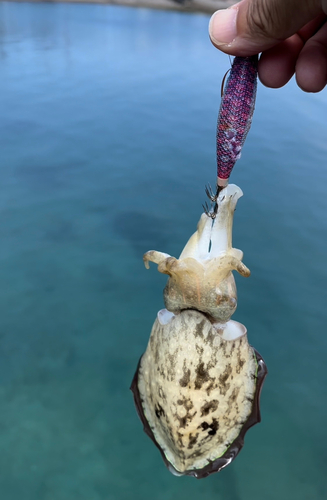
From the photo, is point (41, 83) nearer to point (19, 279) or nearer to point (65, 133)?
point (65, 133)

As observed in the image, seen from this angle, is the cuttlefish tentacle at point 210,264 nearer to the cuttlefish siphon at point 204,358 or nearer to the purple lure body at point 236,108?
the cuttlefish siphon at point 204,358

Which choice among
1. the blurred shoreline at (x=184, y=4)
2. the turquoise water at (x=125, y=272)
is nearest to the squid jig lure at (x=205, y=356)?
the turquoise water at (x=125, y=272)

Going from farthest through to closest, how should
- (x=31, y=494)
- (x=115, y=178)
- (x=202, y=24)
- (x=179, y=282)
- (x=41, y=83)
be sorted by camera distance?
(x=202, y=24), (x=41, y=83), (x=115, y=178), (x=31, y=494), (x=179, y=282)

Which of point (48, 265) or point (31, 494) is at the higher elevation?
point (48, 265)

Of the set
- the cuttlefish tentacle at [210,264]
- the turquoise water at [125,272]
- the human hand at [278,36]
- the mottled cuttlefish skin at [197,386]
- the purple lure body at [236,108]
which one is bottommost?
the turquoise water at [125,272]

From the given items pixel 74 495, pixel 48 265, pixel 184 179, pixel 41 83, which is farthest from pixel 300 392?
pixel 41 83

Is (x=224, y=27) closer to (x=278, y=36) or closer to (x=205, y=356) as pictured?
(x=278, y=36)

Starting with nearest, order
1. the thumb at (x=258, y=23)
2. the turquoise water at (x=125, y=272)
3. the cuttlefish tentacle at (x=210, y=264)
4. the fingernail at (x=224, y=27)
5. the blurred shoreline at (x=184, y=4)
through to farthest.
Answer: the thumb at (x=258, y=23), the fingernail at (x=224, y=27), the cuttlefish tentacle at (x=210, y=264), the turquoise water at (x=125, y=272), the blurred shoreline at (x=184, y=4)

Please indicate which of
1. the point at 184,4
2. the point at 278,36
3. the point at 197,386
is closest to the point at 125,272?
the point at 197,386
